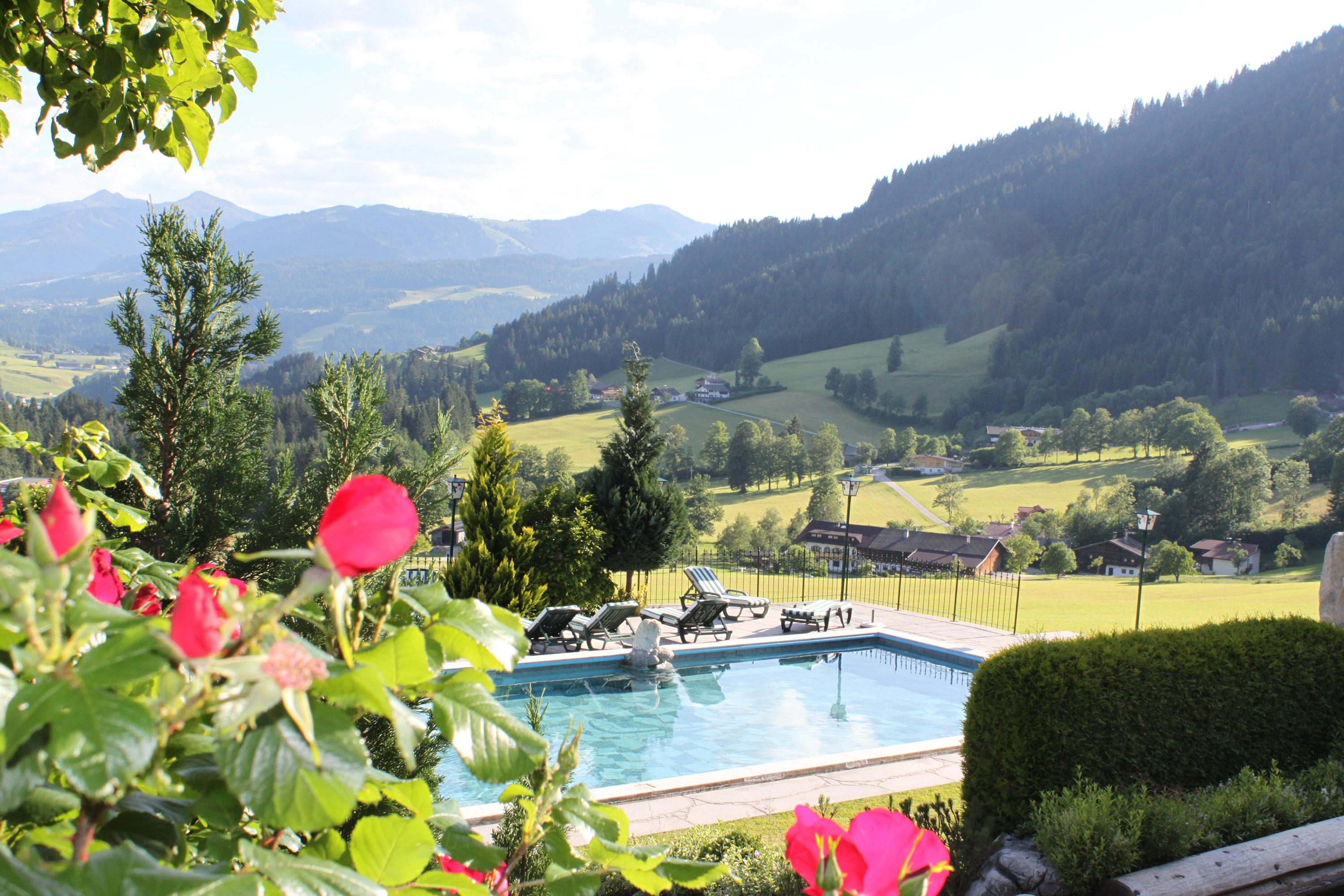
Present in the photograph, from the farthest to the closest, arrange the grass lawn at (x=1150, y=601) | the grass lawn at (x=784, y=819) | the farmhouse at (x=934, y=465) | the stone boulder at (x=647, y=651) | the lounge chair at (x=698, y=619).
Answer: the farmhouse at (x=934, y=465) < the grass lawn at (x=1150, y=601) < the lounge chair at (x=698, y=619) < the stone boulder at (x=647, y=651) < the grass lawn at (x=784, y=819)

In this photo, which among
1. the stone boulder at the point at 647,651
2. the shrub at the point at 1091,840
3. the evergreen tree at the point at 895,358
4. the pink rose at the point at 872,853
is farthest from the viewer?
the evergreen tree at the point at 895,358

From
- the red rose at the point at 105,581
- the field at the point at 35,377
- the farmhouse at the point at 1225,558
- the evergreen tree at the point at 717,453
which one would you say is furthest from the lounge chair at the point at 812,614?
the field at the point at 35,377

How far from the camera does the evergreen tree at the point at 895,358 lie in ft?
349

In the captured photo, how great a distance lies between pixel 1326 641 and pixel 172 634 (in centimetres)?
683

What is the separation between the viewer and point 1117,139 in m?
139

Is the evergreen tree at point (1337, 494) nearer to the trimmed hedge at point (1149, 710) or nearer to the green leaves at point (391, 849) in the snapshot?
the trimmed hedge at point (1149, 710)

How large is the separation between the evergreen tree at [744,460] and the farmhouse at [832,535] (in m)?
11.3

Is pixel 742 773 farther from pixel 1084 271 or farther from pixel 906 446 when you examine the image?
pixel 1084 271

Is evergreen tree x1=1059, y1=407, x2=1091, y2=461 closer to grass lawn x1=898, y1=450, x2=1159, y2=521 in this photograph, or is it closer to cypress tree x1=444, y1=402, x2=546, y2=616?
grass lawn x1=898, y1=450, x2=1159, y2=521

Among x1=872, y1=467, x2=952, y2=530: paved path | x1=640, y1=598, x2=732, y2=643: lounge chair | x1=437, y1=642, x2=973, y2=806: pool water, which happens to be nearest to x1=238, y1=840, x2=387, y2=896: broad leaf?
x1=437, y1=642, x2=973, y2=806: pool water

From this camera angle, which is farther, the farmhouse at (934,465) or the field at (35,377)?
the field at (35,377)

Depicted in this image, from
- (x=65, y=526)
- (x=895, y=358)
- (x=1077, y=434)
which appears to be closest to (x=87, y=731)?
(x=65, y=526)

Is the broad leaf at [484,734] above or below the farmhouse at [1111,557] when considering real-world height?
above

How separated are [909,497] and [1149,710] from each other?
62.1 m
